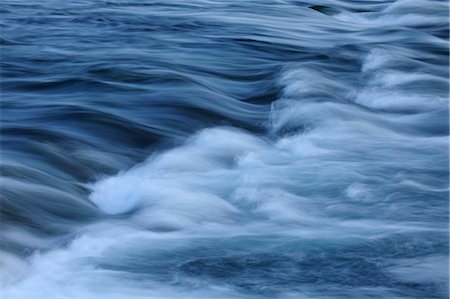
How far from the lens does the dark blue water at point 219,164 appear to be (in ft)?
16.8

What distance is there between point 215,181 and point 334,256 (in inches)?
63.1

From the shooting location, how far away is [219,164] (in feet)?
23.6

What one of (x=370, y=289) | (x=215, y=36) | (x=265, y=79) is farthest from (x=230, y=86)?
(x=370, y=289)

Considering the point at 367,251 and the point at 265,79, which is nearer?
the point at 367,251

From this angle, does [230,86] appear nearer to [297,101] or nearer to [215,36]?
[297,101]

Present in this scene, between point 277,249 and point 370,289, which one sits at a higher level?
point 277,249

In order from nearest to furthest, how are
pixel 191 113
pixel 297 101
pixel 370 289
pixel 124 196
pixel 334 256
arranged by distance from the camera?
pixel 370 289 → pixel 334 256 → pixel 124 196 → pixel 191 113 → pixel 297 101

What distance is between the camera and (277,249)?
5.51m

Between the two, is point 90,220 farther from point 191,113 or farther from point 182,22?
point 182,22

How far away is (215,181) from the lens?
6785 millimetres

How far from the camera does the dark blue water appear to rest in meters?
5.12

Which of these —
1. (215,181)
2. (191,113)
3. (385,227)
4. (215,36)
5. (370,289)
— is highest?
(215,36)

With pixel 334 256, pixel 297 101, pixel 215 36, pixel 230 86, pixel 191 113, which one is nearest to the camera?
pixel 334 256

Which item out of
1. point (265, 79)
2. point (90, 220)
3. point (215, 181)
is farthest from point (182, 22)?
point (90, 220)
